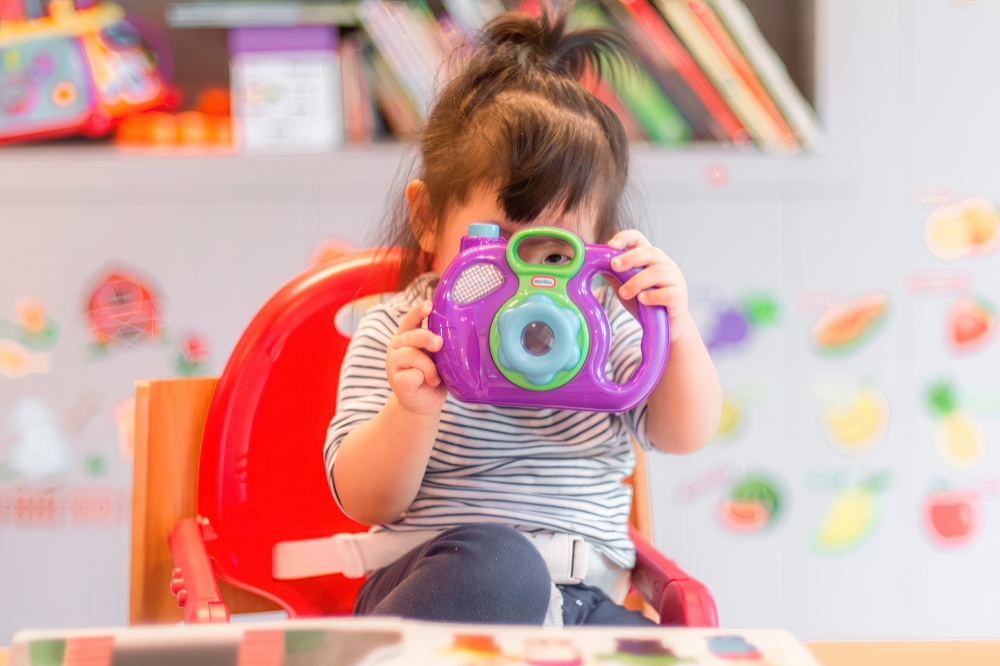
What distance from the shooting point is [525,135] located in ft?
2.22

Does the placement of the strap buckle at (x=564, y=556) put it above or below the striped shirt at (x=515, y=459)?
below

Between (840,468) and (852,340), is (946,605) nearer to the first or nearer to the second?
(840,468)

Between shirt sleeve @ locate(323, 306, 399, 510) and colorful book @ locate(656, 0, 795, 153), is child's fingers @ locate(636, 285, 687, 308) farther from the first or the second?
colorful book @ locate(656, 0, 795, 153)

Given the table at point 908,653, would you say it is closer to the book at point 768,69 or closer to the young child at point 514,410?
A: the young child at point 514,410

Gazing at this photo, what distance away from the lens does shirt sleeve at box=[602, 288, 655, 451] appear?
0.73 meters

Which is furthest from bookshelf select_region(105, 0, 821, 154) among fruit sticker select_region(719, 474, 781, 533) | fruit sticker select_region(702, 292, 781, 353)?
fruit sticker select_region(719, 474, 781, 533)

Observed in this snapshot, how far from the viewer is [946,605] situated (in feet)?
4.19

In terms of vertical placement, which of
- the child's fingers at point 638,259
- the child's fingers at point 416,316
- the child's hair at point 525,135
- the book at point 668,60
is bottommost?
the child's fingers at point 416,316

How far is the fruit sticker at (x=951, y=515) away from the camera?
1262 mm

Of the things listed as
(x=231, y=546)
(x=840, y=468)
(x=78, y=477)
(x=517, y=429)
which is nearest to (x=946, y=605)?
(x=840, y=468)

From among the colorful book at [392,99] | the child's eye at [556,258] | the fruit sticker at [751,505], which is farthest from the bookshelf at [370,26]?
the child's eye at [556,258]

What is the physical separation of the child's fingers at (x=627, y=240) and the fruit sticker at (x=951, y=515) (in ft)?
2.84

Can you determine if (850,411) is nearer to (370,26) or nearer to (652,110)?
(652,110)

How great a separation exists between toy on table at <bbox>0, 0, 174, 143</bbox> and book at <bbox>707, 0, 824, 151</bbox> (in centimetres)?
74
